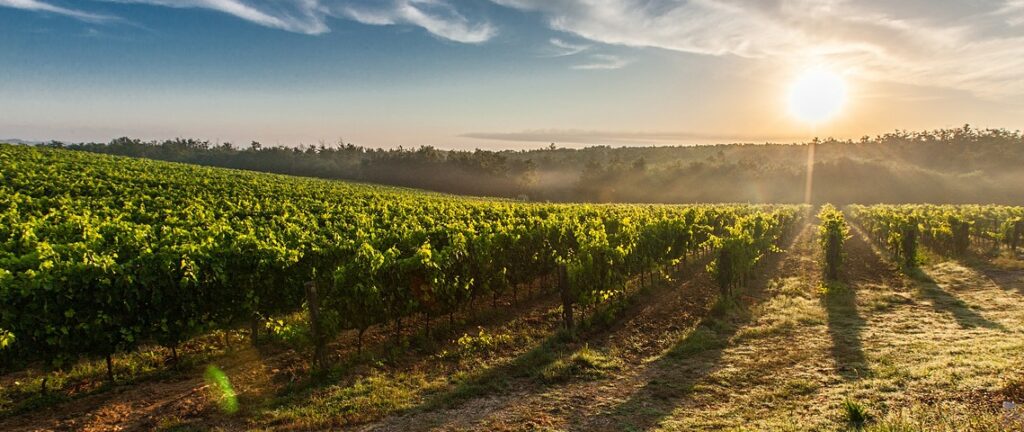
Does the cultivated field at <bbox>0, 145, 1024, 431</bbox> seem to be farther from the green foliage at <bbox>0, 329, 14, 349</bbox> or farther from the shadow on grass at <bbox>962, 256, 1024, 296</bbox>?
the shadow on grass at <bbox>962, 256, 1024, 296</bbox>

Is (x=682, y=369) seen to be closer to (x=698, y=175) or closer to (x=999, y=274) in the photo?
(x=999, y=274)

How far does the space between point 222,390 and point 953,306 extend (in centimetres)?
1896

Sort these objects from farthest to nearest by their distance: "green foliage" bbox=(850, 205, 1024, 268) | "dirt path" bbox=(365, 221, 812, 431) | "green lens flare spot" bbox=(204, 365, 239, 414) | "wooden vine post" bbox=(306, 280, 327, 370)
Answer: "green foliage" bbox=(850, 205, 1024, 268), "wooden vine post" bbox=(306, 280, 327, 370), "green lens flare spot" bbox=(204, 365, 239, 414), "dirt path" bbox=(365, 221, 812, 431)

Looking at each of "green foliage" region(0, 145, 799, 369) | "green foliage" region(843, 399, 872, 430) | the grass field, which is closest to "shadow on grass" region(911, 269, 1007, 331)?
the grass field

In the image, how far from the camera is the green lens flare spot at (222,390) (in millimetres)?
8097

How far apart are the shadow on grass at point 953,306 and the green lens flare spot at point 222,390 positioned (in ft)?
53.9

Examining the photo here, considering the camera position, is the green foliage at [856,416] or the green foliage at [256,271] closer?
the green foliage at [856,416]

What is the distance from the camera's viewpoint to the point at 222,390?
878 centimetres

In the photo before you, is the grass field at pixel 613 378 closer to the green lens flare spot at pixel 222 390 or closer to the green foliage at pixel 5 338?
the green lens flare spot at pixel 222 390

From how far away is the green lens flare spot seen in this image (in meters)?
8.10

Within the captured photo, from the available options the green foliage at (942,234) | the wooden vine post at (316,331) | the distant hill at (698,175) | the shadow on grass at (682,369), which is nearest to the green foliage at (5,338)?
the wooden vine post at (316,331)

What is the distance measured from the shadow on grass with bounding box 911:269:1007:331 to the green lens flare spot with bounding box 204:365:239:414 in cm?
1643

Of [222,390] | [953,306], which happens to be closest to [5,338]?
[222,390]

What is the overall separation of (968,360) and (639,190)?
83419mm
